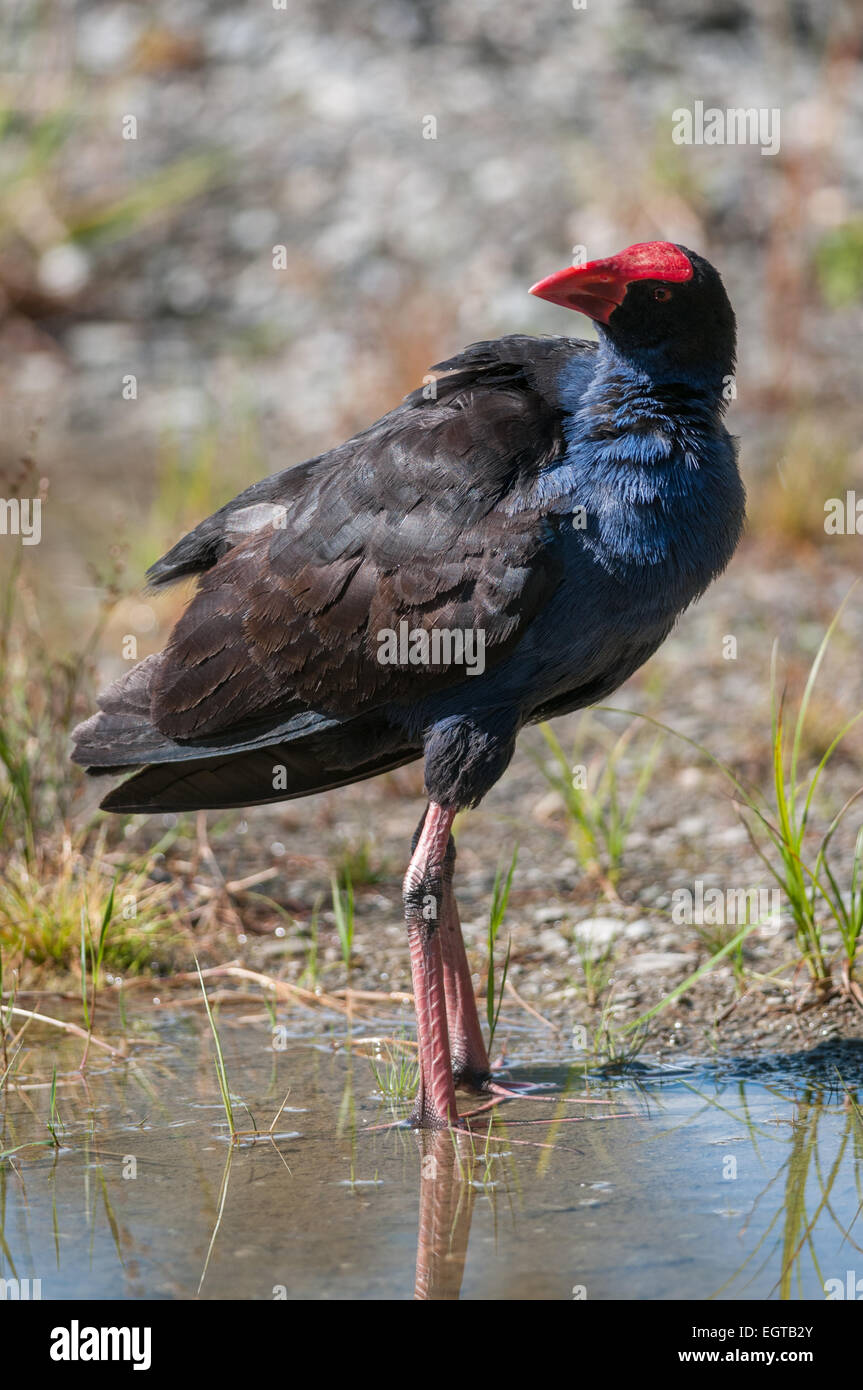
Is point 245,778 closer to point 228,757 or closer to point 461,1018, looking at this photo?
point 228,757

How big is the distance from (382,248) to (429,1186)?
916cm

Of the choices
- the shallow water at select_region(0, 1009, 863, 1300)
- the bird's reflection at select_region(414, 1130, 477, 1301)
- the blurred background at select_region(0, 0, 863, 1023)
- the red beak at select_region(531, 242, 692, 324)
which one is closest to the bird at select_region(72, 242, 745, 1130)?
the red beak at select_region(531, 242, 692, 324)

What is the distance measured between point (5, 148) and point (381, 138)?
107 inches

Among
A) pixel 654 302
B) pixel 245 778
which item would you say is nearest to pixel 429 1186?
pixel 245 778

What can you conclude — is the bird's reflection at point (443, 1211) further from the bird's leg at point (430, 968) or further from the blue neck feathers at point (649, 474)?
the blue neck feathers at point (649, 474)

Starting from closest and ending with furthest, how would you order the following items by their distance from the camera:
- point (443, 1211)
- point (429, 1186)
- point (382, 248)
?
point (443, 1211), point (429, 1186), point (382, 248)

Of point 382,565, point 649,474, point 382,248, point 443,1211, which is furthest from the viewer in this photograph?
point 382,248

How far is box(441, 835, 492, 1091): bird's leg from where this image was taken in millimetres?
4270

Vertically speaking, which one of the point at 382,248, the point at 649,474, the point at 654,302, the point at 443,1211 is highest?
the point at 382,248

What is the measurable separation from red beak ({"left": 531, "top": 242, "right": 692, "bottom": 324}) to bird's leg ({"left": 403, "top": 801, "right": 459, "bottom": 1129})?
48.5 inches

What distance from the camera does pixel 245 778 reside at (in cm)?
432

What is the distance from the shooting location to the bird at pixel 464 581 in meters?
3.86
